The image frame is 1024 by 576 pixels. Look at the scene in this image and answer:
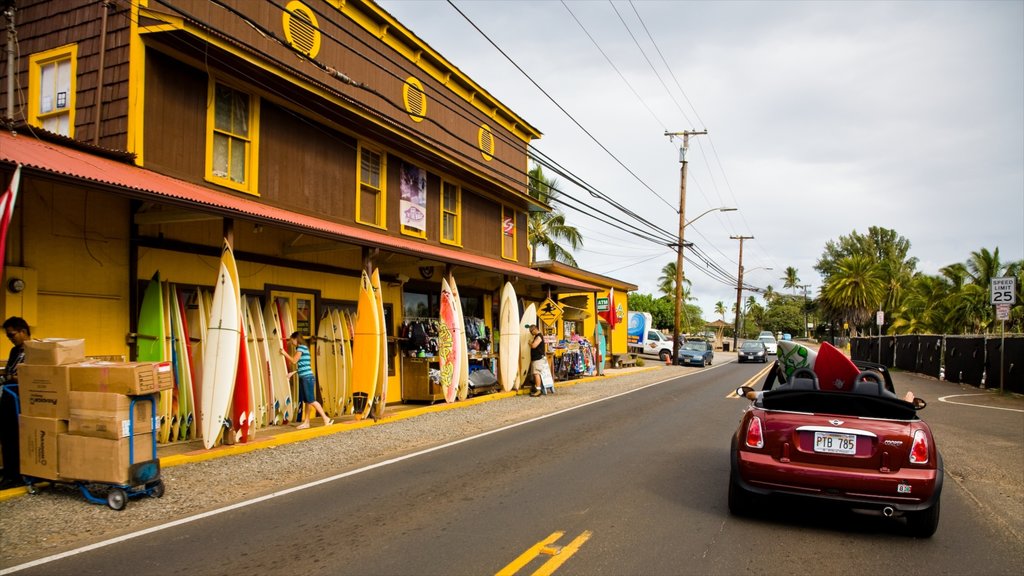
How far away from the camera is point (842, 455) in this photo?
552cm

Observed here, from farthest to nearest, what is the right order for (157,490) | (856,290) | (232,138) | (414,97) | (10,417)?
1. (856,290)
2. (414,97)
3. (232,138)
4. (10,417)
5. (157,490)

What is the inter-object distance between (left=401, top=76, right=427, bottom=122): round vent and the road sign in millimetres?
15927

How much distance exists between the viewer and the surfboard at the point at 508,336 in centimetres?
1827

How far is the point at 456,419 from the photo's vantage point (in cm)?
1360

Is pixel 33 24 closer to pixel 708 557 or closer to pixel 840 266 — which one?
pixel 708 557

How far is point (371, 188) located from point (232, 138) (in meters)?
4.04

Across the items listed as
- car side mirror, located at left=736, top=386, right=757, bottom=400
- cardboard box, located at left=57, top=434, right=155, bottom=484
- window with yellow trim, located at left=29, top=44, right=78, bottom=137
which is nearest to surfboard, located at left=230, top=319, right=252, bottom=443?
cardboard box, located at left=57, top=434, right=155, bottom=484

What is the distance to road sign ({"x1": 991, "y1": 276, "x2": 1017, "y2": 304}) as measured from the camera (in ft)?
59.9

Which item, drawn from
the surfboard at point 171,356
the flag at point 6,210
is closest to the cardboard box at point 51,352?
the flag at point 6,210

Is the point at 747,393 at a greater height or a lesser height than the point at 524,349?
greater

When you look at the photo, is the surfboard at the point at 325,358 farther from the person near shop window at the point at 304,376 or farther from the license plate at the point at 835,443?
the license plate at the point at 835,443

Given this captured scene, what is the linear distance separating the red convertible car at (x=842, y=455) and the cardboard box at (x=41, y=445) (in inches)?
257

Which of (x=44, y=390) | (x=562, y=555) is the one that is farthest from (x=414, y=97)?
(x=562, y=555)

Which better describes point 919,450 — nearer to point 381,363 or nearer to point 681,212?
point 381,363
